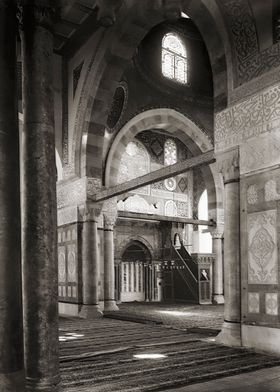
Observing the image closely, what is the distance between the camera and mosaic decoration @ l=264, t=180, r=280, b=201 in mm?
5602

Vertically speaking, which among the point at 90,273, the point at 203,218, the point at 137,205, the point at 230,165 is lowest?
the point at 90,273

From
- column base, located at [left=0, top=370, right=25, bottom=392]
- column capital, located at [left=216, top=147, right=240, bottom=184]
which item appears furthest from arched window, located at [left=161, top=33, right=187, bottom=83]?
column base, located at [left=0, top=370, right=25, bottom=392]

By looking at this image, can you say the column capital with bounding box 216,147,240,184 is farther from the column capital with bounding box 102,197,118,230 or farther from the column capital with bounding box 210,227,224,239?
the column capital with bounding box 210,227,224,239

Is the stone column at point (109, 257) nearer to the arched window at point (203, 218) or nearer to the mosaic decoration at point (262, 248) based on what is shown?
the mosaic decoration at point (262, 248)

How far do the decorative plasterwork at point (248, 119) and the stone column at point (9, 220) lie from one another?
3.48 metres

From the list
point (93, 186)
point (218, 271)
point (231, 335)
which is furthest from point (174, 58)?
point (231, 335)

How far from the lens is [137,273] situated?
53.2ft

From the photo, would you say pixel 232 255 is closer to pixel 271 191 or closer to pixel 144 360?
pixel 271 191

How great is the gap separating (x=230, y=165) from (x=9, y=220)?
149 inches

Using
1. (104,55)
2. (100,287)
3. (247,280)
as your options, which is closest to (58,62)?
(104,55)

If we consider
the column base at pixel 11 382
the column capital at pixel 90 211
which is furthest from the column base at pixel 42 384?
the column capital at pixel 90 211

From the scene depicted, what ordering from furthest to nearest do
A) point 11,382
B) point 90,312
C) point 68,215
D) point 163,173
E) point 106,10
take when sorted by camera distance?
point 68,215 < point 90,312 < point 163,173 < point 106,10 < point 11,382

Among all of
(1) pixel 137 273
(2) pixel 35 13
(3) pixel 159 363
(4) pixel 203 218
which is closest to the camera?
(2) pixel 35 13

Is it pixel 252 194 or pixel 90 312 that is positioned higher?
pixel 252 194
